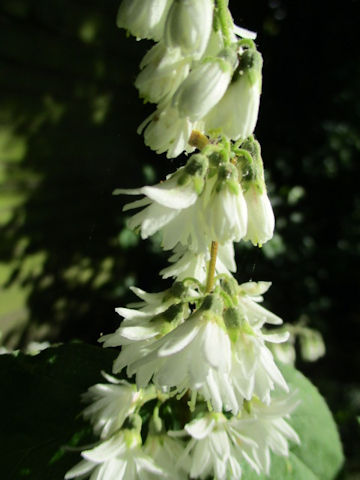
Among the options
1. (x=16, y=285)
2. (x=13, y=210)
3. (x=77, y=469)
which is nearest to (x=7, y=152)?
(x=13, y=210)

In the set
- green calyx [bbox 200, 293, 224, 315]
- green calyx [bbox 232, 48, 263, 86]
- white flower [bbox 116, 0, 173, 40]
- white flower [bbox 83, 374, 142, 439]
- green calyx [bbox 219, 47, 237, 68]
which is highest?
white flower [bbox 116, 0, 173, 40]

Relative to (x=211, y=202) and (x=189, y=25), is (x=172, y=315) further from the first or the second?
(x=189, y=25)

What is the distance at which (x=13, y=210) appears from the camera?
8.95 feet

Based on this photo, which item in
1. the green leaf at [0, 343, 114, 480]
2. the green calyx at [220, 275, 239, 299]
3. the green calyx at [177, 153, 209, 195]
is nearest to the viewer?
the green calyx at [177, 153, 209, 195]

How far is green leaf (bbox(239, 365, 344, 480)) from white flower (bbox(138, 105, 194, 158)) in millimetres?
622

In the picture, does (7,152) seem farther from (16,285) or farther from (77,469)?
(77,469)

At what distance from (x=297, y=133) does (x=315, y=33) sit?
737mm

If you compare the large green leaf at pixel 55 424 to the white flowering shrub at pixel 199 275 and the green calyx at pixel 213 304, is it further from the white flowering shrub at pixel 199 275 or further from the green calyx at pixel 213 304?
the green calyx at pixel 213 304

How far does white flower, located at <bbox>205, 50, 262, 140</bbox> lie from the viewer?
2.58ft

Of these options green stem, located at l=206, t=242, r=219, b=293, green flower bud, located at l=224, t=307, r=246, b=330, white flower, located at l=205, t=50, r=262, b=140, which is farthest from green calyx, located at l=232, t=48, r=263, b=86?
green flower bud, located at l=224, t=307, r=246, b=330

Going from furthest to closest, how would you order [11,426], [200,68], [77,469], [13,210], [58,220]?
1. [58,220]
2. [13,210]
3. [11,426]
4. [77,469]
5. [200,68]

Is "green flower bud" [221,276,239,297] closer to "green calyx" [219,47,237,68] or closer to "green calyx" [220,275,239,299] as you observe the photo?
"green calyx" [220,275,239,299]

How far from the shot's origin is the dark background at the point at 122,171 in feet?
8.48

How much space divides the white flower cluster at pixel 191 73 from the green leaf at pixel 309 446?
2.10ft
